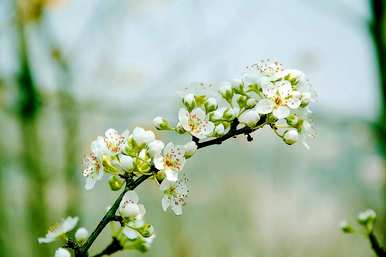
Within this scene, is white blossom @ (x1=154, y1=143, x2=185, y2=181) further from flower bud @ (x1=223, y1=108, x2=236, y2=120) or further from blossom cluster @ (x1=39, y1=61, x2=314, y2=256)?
flower bud @ (x1=223, y1=108, x2=236, y2=120)

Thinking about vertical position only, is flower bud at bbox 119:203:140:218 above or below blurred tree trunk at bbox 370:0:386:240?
above

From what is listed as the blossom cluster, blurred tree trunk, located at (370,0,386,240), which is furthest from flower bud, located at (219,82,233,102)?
blurred tree trunk, located at (370,0,386,240)

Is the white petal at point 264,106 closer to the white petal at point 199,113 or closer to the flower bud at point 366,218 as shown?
the white petal at point 199,113

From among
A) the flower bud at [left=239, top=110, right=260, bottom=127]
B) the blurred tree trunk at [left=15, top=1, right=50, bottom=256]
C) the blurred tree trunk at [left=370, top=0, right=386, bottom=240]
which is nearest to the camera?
the flower bud at [left=239, top=110, right=260, bottom=127]

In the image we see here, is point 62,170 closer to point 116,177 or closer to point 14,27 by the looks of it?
point 14,27

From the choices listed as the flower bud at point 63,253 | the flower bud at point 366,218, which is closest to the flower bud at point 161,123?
the flower bud at point 63,253

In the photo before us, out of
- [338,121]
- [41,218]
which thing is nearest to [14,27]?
[41,218]

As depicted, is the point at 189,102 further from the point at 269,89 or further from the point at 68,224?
the point at 68,224
